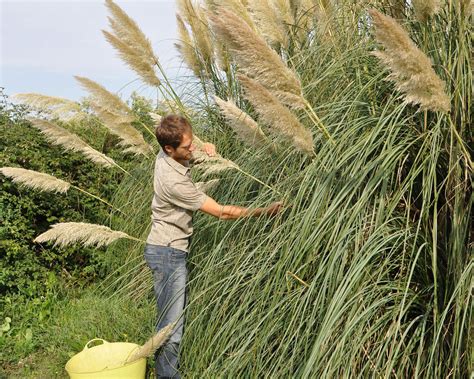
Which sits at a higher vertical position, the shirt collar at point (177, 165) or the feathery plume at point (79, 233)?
the shirt collar at point (177, 165)

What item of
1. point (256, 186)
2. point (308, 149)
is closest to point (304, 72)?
point (256, 186)

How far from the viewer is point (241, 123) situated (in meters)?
3.05

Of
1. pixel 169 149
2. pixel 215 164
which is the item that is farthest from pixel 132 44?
pixel 215 164

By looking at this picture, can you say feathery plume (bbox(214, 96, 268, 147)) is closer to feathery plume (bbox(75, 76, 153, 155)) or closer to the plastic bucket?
the plastic bucket

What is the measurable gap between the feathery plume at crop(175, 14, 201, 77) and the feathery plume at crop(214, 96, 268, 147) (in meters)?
1.82

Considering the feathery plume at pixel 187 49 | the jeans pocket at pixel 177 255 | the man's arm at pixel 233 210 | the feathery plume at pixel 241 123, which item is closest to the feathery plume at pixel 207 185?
the man's arm at pixel 233 210

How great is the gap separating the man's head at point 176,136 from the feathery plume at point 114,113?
3.97ft

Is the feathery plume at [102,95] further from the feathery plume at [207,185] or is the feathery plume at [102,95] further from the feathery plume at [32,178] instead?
the feathery plume at [207,185]

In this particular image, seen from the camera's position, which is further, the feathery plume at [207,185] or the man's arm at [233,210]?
the feathery plume at [207,185]

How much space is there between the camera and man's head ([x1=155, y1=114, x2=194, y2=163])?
360 cm

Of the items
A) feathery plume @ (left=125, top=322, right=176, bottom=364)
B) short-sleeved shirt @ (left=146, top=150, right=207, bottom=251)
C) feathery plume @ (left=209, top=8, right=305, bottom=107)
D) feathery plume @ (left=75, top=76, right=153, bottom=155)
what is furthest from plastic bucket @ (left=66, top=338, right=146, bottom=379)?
feathery plume @ (left=209, top=8, right=305, bottom=107)

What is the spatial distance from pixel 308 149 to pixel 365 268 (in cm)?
58

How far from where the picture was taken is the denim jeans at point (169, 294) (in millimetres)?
3543

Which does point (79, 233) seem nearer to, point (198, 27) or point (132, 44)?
point (132, 44)
